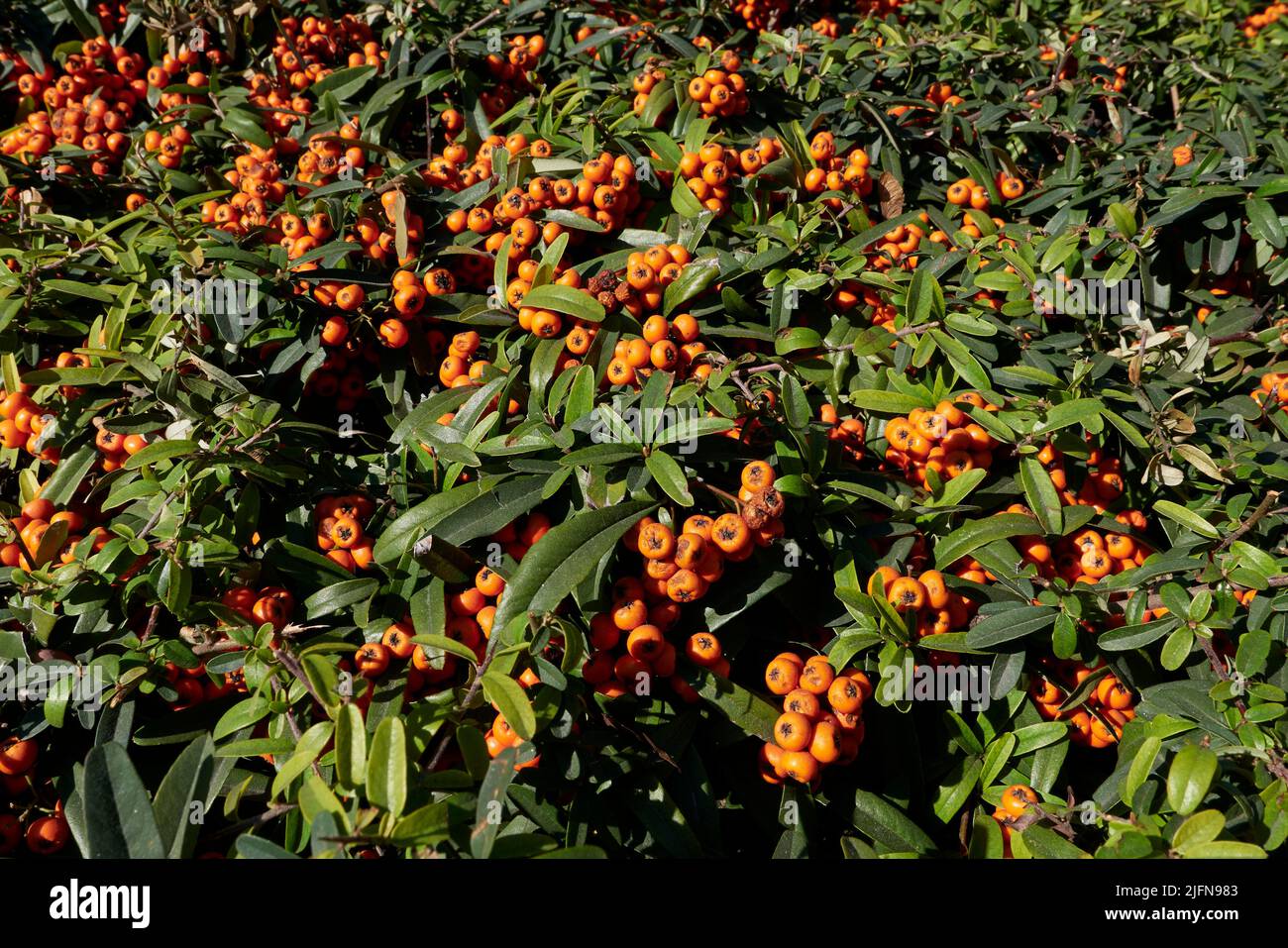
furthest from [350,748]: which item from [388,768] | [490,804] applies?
[490,804]

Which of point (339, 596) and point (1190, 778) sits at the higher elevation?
point (339, 596)

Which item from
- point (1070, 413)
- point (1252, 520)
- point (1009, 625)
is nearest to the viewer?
point (1009, 625)

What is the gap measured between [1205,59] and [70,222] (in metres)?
5.80

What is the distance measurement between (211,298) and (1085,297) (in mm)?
3229

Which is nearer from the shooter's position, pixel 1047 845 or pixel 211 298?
pixel 1047 845

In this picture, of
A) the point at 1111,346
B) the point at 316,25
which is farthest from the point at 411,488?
the point at 316,25

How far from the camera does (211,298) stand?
2693 mm

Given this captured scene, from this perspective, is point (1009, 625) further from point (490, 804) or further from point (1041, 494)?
point (490, 804)

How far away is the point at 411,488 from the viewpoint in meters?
2.51

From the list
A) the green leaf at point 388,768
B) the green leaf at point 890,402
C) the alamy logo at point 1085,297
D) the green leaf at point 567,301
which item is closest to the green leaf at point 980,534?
the green leaf at point 890,402

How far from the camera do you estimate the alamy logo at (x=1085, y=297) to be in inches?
119
